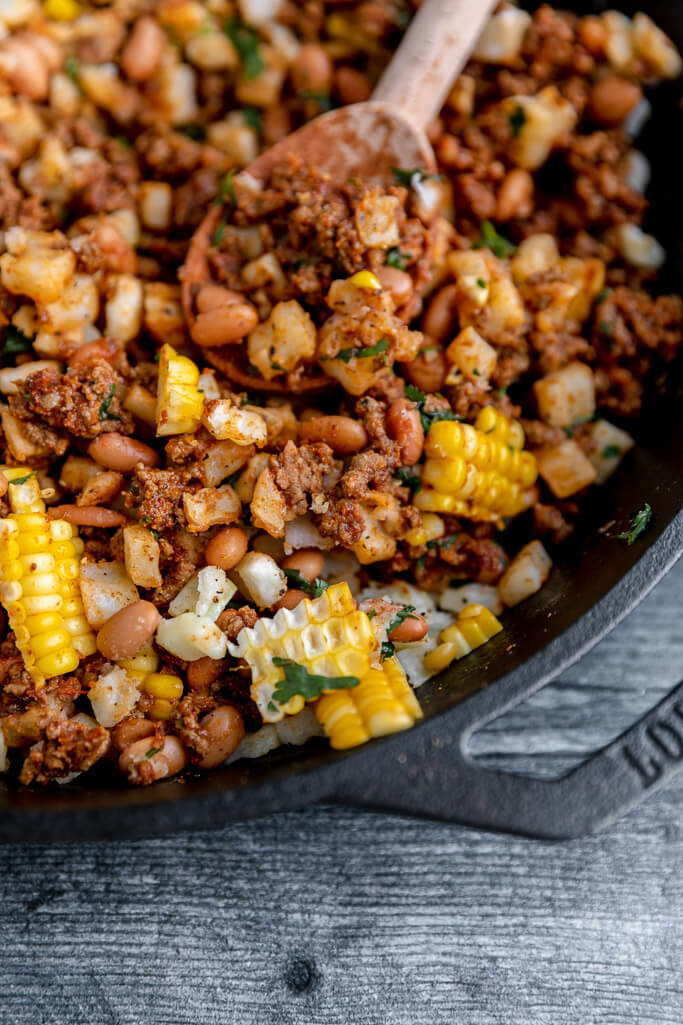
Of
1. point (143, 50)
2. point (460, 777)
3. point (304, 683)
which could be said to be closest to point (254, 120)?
point (143, 50)

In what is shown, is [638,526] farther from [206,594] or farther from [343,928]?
[343,928]

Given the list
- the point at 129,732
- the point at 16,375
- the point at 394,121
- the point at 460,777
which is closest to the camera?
the point at 460,777

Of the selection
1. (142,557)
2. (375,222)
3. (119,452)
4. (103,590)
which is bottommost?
(103,590)

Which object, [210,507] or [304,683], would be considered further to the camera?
[210,507]

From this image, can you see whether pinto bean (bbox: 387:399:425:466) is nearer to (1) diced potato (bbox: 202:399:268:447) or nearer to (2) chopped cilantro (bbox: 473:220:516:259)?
(1) diced potato (bbox: 202:399:268:447)

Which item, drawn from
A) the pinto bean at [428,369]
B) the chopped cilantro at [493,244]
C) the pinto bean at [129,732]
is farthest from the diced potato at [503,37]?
the pinto bean at [129,732]

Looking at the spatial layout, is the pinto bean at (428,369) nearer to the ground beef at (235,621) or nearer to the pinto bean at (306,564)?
the pinto bean at (306,564)

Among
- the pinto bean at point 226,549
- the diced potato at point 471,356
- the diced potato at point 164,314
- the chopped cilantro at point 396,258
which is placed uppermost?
the chopped cilantro at point 396,258
